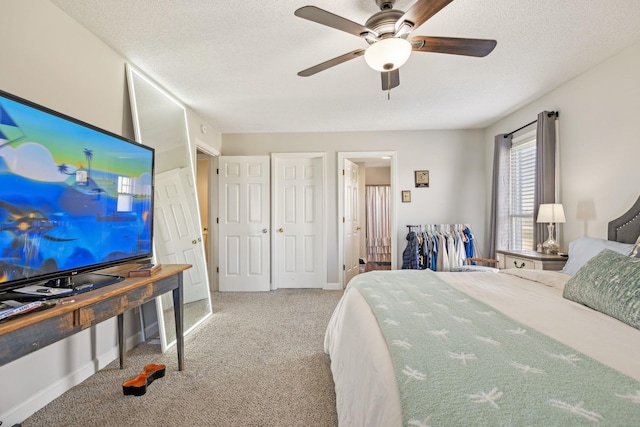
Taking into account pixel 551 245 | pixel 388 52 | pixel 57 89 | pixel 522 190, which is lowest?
pixel 551 245

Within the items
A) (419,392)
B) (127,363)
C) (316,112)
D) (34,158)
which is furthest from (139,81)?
(419,392)

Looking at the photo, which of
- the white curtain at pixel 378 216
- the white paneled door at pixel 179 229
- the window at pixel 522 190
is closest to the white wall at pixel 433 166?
the window at pixel 522 190

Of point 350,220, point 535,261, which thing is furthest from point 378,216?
point 535,261

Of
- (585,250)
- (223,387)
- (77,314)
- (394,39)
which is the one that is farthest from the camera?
(585,250)

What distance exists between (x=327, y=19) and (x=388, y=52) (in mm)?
384

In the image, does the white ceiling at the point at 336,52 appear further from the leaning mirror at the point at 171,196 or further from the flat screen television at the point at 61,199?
the flat screen television at the point at 61,199

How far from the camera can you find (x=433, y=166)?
14.2ft

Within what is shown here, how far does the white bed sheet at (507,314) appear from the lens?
3.00ft

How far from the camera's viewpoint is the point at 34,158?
50.6 inches

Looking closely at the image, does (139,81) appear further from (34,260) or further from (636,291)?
(636,291)

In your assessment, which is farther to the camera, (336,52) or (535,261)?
(535,261)

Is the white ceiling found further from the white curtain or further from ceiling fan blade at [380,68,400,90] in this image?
the white curtain

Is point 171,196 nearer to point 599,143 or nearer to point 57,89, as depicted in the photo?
point 57,89

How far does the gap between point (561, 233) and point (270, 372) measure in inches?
118
